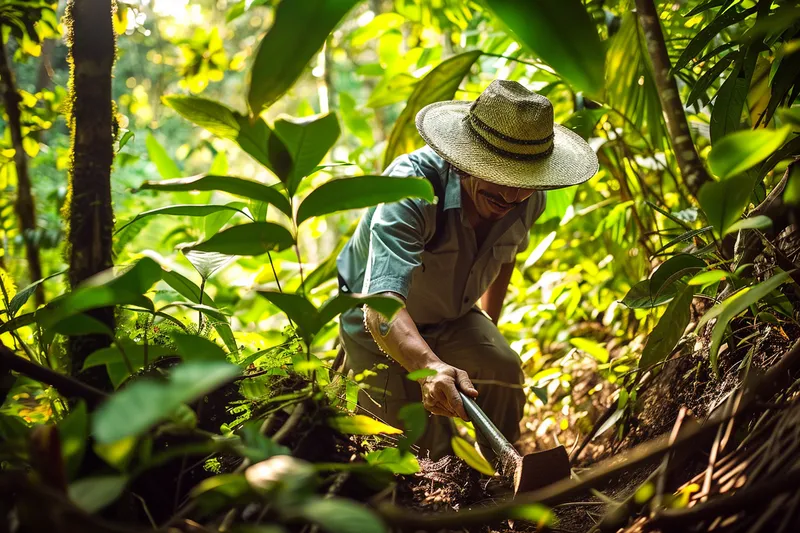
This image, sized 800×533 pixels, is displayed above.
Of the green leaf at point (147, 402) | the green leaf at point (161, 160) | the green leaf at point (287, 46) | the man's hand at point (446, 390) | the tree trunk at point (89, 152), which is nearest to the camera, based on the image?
the green leaf at point (147, 402)

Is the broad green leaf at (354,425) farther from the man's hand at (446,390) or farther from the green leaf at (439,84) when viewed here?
the green leaf at (439,84)

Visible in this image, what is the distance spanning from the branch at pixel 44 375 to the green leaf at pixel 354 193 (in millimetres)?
296

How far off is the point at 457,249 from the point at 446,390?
1.99ft

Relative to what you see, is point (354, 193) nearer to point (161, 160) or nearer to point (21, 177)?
point (21, 177)

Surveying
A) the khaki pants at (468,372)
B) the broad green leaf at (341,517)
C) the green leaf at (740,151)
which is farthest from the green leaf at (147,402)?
the khaki pants at (468,372)

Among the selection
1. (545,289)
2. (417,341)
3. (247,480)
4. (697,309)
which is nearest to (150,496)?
(247,480)

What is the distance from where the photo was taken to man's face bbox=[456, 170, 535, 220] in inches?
62.5

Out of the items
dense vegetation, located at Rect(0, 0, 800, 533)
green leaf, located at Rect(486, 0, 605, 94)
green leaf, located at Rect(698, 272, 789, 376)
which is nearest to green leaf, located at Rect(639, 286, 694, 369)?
dense vegetation, located at Rect(0, 0, 800, 533)

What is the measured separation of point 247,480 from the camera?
55 centimetres

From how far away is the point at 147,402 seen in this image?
1.40 ft

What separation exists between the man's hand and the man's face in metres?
0.49

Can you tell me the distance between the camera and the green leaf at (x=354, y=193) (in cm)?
75

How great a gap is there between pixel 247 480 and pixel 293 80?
0.40m

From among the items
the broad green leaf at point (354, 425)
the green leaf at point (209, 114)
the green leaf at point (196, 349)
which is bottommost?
the broad green leaf at point (354, 425)
